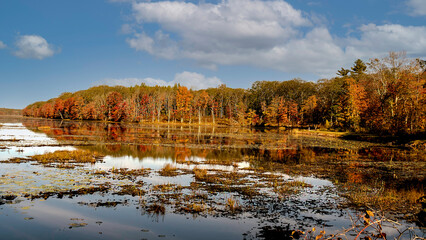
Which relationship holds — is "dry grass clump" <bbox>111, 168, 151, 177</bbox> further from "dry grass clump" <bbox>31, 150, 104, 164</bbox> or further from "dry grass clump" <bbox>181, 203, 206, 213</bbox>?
"dry grass clump" <bbox>181, 203, 206, 213</bbox>

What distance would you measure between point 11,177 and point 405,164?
3460 centimetres

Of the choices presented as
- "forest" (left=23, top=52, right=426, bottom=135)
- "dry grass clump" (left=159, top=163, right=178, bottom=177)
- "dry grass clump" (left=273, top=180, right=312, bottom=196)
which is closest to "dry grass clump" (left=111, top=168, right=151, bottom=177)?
"dry grass clump" (left=159, top=163, right=178, bottom=177)

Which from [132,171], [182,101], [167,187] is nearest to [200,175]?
[167,187]

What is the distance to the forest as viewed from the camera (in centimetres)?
5628

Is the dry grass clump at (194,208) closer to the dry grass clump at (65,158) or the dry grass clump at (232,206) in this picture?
the dry grass clump at (232,206)

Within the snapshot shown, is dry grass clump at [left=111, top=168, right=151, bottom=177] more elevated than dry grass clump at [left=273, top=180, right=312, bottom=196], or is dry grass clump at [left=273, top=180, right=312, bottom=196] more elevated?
dry grass clump at [left=111, top=168, right=151, bottom=177]

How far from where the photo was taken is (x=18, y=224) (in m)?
11.2

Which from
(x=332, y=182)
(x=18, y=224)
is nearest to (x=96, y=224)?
(x=18, y=224)

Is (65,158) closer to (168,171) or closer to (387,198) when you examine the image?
(168,171)

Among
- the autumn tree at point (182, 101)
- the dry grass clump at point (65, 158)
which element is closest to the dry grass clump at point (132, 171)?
the dry grass clump at point (65, 158)

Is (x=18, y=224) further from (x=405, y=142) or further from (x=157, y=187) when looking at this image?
(x=405, y=142)

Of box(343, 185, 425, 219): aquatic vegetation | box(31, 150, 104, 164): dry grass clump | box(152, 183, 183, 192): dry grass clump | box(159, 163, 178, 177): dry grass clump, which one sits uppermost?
box(31, 150, 104, 164): dry grass clump

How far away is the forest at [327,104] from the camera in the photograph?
56.3 meters

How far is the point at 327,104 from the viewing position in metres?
100
